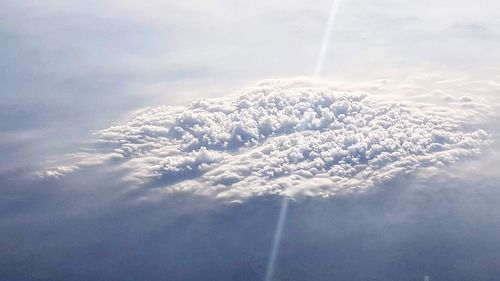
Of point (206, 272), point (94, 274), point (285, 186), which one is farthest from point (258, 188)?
point (94, 274)

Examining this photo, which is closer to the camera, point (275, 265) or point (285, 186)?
point (275, 265)

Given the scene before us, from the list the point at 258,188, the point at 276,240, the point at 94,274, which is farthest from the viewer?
the point at 258,188

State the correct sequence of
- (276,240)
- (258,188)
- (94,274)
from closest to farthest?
(94,274) < (276,240) < (258,188)

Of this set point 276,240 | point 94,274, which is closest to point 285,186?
point 276,240

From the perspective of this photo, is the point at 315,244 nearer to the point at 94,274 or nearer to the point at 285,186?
the point at 285,186

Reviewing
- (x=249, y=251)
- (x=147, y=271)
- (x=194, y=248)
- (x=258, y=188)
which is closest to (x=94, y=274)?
(x=147, y=271)

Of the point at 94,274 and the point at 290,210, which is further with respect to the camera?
the point at 290,210

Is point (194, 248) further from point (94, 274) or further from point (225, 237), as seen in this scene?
point (94, 274)
